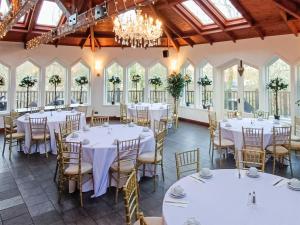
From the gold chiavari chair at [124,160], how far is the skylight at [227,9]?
585cm

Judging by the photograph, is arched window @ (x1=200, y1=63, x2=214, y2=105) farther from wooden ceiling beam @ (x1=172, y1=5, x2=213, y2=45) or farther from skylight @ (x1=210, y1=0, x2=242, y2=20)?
skylight @ (x1=210, y1=0, x2=242, y2=20)

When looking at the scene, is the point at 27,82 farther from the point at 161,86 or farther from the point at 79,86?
the point at 161,86

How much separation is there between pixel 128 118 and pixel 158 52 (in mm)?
4289

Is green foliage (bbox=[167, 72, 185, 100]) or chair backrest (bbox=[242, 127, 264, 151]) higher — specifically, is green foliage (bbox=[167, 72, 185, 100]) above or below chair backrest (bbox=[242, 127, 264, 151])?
above

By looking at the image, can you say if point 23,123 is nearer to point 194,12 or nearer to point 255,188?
point 255,188

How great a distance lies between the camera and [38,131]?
6.57 m

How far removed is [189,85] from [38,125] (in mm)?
7466

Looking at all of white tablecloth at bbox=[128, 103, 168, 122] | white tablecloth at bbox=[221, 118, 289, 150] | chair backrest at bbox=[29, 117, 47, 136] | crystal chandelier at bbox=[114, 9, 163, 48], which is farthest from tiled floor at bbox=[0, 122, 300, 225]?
crystal chandelier at bbox=[114, 9, 163, 48]

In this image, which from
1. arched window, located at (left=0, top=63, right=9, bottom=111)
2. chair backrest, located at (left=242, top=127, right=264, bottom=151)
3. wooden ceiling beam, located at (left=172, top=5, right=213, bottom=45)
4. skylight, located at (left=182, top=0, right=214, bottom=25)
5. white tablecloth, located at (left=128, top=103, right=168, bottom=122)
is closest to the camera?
chair backrest, located at (left=242, top=127, right=264, bottom=151)

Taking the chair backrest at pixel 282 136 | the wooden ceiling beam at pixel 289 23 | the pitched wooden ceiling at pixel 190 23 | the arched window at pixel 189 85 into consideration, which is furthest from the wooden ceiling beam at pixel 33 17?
the chair backrest at pixel 282 136

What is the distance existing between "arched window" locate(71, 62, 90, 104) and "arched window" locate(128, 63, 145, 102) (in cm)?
206

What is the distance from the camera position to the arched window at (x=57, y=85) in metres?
11.0

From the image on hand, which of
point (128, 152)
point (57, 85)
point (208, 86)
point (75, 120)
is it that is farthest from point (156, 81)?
point (128, 152)

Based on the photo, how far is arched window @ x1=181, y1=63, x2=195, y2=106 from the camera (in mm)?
11594
